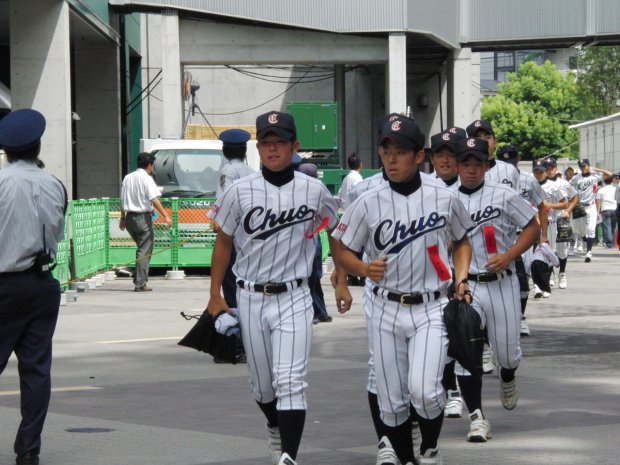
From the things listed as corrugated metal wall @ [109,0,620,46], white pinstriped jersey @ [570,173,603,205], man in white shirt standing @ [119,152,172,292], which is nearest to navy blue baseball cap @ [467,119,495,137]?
man in white shirt standing @ [119,152,172,292]

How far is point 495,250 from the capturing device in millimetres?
8617

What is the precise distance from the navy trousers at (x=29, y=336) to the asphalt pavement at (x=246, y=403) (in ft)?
0.95

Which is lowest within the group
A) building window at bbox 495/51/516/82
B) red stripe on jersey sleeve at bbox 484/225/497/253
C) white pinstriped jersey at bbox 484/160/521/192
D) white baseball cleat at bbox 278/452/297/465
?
white baseball cleat at bbox 278/452/297/465

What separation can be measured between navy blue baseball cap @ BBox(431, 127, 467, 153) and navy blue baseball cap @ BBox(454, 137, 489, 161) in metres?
0.21

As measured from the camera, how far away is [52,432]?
8367 millimetres

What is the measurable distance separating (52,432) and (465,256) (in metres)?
2.93

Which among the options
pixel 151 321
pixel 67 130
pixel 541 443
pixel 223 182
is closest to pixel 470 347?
pixel 541 443

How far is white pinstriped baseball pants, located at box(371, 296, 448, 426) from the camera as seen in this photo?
658 cm

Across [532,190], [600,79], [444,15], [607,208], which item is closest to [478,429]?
[532,190]

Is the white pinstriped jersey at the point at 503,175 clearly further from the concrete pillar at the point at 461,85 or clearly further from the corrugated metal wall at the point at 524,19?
the concrete pillar at the point at 461,85

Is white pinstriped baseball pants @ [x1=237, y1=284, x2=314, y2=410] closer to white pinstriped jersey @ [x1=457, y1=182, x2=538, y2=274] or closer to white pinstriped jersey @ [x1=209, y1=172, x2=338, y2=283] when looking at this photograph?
white pinstriped jersey @ [x1=209, y1=172, x2=338, y2=283]

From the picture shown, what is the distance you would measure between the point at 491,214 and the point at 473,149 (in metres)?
0.55

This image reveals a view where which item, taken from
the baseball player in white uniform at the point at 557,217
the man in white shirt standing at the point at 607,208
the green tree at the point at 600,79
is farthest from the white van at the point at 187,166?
the green tree at the point at 600,79

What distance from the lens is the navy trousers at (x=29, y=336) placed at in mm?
7211
